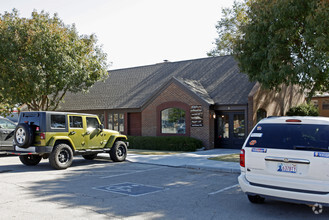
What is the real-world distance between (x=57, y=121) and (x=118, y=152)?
11.1 feet

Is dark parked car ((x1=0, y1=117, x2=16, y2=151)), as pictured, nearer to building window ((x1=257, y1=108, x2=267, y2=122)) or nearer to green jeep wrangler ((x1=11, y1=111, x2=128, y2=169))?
green jeep wrangler ((x1=11, y1=111, x2=128, y2=169))

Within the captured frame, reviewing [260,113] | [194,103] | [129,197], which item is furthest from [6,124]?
[260,113]

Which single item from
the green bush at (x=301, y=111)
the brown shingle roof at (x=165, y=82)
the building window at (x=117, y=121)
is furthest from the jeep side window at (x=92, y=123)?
the green bush at (x=301, y=111)

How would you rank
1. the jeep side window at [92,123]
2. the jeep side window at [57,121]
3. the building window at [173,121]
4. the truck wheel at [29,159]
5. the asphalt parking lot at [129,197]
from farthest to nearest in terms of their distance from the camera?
the building window at [173,121] < the jeep side window at [92,123] < the truck wheel at [29,159] < the jeep side window at [57,121] < the asphalt parking lot at [129,197]

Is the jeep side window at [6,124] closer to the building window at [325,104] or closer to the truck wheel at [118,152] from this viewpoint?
the truck wheel at [118,152]

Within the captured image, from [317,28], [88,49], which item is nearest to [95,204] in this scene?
[317,28]

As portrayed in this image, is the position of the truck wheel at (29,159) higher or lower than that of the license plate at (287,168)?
lower

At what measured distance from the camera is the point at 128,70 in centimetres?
3131

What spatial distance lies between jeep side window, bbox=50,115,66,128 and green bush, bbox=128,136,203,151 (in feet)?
28.7

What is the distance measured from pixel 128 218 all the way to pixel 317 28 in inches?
438

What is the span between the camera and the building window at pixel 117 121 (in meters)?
25.8

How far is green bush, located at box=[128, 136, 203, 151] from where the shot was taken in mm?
19656

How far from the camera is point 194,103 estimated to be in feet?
68.5

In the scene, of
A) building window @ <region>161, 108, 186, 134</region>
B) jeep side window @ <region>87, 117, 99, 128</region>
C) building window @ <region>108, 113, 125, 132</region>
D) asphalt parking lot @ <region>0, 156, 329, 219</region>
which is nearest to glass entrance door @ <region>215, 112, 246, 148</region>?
building window @ <region>161, 108, 186, 134</region>
